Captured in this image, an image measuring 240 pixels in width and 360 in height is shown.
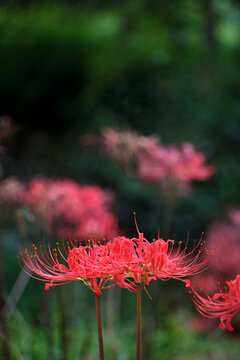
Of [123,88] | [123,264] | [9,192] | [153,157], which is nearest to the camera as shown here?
[123,264]

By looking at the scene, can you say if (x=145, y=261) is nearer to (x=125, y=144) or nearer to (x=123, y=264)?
(x=123, y=264)

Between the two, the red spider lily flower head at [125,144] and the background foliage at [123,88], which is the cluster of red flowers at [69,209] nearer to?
the red spider lily flower head at [125,144]

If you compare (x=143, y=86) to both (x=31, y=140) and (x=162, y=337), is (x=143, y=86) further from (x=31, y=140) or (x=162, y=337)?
(x=162, y=337)

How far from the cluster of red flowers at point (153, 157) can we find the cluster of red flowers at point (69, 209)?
0.22 metres

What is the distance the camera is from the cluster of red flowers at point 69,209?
1.38m

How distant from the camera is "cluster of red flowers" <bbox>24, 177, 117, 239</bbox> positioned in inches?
54.5

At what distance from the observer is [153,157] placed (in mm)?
1514

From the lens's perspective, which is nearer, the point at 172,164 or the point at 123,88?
the point at 172,164

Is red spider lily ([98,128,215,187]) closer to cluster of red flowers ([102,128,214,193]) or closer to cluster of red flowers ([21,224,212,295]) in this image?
cluster of red flowers ([102,128,214,193])

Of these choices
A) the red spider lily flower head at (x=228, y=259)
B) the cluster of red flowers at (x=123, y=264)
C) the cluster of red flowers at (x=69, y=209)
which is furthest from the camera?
the red spider lily flower head at (x=228, y=259)

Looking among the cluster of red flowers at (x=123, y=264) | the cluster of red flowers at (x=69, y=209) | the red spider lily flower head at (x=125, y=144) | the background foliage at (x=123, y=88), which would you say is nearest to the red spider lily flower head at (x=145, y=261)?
the cluster of red flowers at (x=123, y=264)

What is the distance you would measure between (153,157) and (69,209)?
39 centimetres

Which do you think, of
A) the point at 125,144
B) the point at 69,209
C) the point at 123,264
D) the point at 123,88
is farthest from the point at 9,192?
the point at 123,88

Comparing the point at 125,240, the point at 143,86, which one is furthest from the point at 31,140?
the point at 125,240
